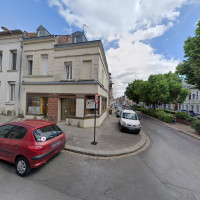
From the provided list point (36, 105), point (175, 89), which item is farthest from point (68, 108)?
point (175, 89)

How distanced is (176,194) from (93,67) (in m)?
7.96

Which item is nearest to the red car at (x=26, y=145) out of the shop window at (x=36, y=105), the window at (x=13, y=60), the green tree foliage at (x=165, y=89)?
the shop window at (x=36, y=105)

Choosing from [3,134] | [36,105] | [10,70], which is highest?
[10,70]

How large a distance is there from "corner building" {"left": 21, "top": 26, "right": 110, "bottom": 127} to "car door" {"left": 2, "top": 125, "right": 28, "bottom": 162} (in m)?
4.90

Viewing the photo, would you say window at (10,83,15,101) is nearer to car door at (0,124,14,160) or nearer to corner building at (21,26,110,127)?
corner building at (21,26,110,127)

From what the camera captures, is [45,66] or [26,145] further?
[45,66]

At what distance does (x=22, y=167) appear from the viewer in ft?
9.56

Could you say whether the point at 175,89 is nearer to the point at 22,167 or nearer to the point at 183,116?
the point at 183,116

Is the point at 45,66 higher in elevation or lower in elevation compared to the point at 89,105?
higher

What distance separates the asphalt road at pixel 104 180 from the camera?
238cm

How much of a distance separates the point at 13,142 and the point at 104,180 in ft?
10.1

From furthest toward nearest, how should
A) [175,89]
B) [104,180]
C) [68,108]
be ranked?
[175,89] → [68,108] → [104,180]

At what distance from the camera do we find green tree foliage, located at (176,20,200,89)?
28.2ft

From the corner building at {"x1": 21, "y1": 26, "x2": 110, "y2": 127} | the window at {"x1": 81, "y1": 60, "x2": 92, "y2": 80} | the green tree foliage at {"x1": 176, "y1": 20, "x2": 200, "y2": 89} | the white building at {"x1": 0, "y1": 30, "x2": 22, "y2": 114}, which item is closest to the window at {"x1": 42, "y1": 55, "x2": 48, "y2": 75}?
the corner building at {"x1": 21, "y1": 26, "x2": 110, "y2": 127}
